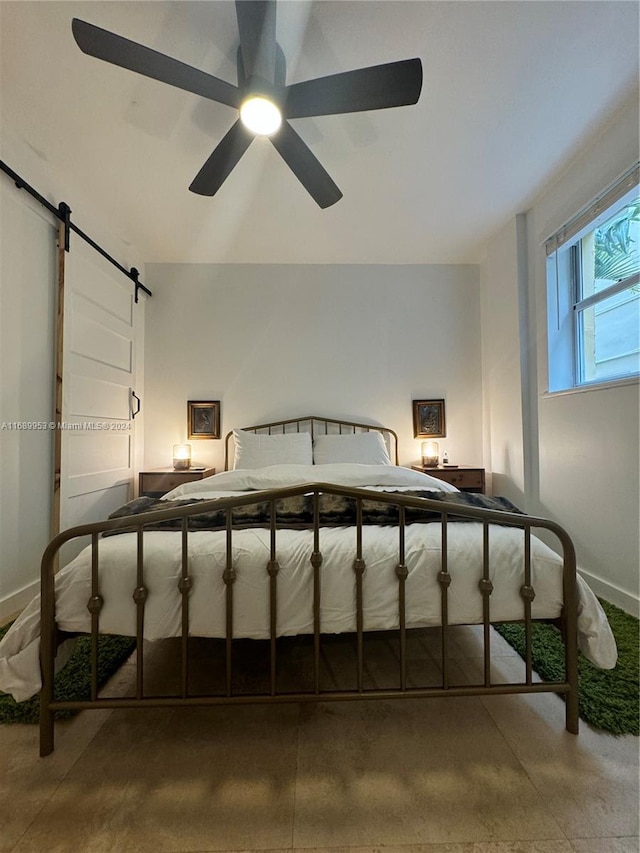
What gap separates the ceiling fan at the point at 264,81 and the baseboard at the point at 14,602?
2542 mm

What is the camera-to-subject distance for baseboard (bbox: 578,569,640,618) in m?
2.01

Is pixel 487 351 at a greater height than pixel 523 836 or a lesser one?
greater

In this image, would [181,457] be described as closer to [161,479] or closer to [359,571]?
[161,479]

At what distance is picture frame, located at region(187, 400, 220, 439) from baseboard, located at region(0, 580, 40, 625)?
66.8 inches

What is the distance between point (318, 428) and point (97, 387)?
6.18 feet

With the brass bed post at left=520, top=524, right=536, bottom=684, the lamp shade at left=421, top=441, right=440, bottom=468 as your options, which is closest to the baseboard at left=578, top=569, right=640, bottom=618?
the brass bed post at left=520, top=524, right=536, bottom=684

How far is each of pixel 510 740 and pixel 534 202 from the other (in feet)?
11.0

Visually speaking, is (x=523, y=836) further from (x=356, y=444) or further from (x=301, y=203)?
(x=301, y=203)

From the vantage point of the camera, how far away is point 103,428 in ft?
9.66

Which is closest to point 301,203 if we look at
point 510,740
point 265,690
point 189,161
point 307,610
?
point 189,161

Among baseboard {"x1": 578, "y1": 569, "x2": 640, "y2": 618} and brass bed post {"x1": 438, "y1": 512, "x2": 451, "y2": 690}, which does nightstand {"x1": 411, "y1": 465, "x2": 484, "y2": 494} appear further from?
brass bed post {"x1": 438, "y1": 512, "x2": 451, "y2": 690}

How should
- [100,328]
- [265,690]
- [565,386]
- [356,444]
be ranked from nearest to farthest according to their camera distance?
[265,690] → [565,386] → [100,328] → [356,444]

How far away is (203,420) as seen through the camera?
Answer: 11.7 ft

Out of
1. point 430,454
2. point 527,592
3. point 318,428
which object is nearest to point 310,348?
point 318,428
